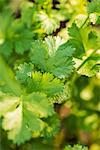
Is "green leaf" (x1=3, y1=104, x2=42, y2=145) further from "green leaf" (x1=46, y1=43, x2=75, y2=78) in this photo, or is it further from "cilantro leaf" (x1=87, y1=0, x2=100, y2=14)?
"cilantro leaf" (x1=87, y1=0, x2=100, y2=14)

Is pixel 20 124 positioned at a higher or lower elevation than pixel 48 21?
lower

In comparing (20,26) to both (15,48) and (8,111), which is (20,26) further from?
(8,111)

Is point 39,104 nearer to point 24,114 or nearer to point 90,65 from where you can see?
point 24,114

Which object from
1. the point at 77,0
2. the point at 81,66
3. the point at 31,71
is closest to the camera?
the point at 31,71

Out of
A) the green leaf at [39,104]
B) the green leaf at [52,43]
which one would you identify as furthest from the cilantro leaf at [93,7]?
the green leaf at [39,104]

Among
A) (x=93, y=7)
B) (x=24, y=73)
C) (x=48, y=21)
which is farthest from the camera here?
(x=48, y=21)

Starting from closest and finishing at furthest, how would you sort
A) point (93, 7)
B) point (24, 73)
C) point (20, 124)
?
point (20, 124) < point (24, 73) < point (93, 7)

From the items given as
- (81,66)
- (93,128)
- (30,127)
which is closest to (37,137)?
(93,128)

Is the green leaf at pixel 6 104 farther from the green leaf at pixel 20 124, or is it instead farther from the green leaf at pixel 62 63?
the green leaf at pixel 62 63

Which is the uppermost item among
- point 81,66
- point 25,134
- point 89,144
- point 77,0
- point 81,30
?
point 77,0

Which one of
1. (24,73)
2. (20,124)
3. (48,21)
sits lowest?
(20,124)

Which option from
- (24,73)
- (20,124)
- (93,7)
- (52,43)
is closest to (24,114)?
(20,124)
